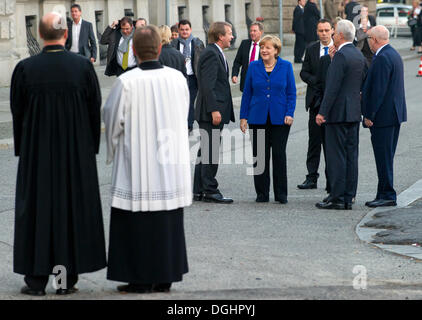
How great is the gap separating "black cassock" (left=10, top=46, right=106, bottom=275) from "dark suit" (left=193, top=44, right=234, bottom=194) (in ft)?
12.1

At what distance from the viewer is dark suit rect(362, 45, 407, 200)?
33.1 feet

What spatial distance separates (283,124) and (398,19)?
116 ft

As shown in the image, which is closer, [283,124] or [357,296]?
[357,296]

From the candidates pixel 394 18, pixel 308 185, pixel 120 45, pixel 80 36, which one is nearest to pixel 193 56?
pixel 120 45

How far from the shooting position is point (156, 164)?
22.0ft

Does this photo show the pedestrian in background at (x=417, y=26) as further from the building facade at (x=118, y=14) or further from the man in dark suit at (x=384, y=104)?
the man in dark suit at (x=384, y=104)

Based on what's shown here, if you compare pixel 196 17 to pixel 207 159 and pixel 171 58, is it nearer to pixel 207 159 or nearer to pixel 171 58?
pixel 171 58

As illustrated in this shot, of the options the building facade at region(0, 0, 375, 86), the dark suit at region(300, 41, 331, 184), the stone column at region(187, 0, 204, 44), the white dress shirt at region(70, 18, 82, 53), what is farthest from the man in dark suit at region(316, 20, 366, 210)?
the stone column at region(187, 0, 204, 44)

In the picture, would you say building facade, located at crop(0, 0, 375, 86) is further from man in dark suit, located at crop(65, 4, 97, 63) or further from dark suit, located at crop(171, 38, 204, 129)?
dark suit, located at crop(171, 38, 204, 129)

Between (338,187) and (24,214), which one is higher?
(24,214)
